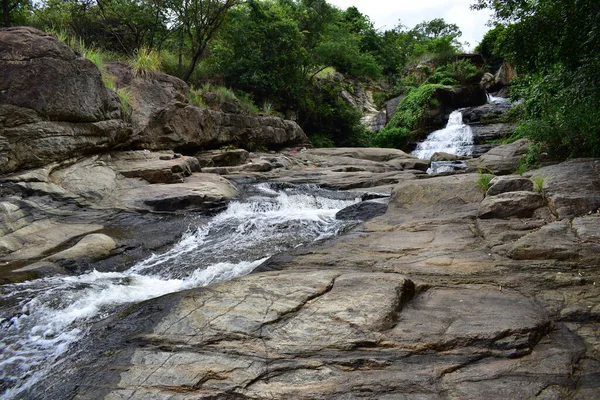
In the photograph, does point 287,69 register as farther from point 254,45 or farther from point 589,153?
point 589,153

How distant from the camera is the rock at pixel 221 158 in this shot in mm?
13016

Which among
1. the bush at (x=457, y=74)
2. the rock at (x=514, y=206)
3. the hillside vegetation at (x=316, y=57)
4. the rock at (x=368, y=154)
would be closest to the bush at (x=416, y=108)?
the hillside vegetation at (x=316, y=57)

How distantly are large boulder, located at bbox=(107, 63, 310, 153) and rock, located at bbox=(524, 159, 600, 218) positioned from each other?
9.35 metres

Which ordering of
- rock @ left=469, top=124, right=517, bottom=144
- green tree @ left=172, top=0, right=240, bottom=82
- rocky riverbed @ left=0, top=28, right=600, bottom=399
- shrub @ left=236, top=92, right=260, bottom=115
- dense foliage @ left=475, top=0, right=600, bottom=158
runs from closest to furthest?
rocky riverbed @ left=0, top=28, right=600, bottom=399 < dense foliage @ left=475, top=0, right=600, bottom=158 < green tree @ left=172, top=0, right=240, bottom=82 < shrub @ left=236, top=92, right=260, bottom=115 < rock @ left=469, top=124, right=517, bottom=144

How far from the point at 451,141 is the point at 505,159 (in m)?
7.89

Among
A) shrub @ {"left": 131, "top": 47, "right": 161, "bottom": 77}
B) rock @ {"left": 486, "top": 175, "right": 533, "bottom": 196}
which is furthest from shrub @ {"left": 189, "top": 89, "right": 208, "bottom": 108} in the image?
rock @ {"left": 486, "top": 175, "right": 533, "bottom": 196}

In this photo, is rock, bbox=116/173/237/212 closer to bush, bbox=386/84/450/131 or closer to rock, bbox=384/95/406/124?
bush, bbox=386/84/450/131

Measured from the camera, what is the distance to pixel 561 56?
5.49m

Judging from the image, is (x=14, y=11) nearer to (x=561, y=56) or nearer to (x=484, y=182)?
(x=484, y=182)

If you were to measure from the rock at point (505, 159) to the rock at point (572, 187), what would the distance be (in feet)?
9.74

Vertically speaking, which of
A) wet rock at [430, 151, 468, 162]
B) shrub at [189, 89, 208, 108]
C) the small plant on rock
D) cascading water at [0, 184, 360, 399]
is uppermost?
shrub at [189, 89, 208, 108]

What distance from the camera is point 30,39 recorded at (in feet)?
25.6

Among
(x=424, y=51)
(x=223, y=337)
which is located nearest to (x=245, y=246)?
(x=223, y=337)

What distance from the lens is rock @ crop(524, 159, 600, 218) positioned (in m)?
5.21
